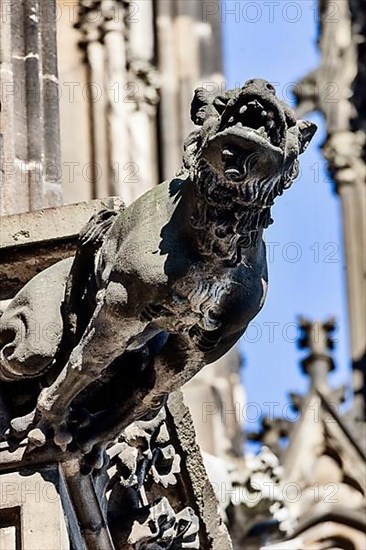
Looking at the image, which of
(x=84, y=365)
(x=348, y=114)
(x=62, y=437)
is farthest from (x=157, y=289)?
(x=348, y=114)

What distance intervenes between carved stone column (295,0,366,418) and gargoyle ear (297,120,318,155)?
17759 mm

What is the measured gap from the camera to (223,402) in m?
17.4

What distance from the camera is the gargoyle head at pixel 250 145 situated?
20.8ft

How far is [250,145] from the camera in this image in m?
6.32

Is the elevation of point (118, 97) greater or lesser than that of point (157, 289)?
greater

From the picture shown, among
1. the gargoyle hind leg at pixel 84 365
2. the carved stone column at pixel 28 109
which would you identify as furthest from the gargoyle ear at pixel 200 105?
the carved stone column at pixel 28 109

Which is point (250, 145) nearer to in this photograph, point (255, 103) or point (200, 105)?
point (255, 103)

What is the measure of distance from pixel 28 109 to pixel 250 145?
1.80m

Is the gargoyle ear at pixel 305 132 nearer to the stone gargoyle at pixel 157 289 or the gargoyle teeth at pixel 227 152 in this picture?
the stone gargoyle at pixel 157 289

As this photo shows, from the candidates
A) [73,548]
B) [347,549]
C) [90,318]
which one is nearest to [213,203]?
[90,318]

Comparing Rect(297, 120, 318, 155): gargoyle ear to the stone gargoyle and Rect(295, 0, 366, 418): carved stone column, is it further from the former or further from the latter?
Rect(295, 0, 366, 418): carved stone column

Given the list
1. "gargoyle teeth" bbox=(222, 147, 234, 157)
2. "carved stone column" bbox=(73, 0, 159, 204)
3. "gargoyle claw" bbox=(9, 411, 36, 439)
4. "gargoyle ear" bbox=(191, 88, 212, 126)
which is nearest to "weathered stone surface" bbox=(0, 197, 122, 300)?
"gargoyle claw" bbox=(9, 411, 36, 439)

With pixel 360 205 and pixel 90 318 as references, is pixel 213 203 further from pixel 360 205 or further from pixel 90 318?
pixel 360 205

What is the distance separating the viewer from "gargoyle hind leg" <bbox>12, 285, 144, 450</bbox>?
683 cm
